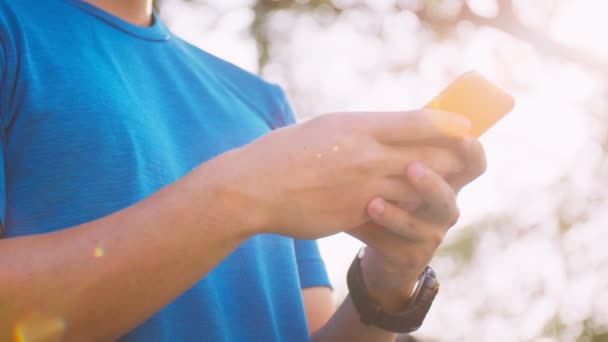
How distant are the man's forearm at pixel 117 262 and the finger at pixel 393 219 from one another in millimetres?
254

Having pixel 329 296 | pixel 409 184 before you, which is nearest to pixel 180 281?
pixel 409 184

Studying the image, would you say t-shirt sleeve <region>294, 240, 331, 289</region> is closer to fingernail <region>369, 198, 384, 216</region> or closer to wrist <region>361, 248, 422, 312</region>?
wrist <region>361, 248, 422, 312</region>

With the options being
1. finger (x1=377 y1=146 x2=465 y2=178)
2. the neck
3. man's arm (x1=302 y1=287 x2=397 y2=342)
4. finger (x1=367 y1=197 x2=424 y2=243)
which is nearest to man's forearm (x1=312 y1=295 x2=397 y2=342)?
man's arm (x1=302 y1=287 x2=397 y2=342)

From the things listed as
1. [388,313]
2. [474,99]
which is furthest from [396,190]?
[388,313]

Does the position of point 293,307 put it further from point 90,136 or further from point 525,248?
point 525,248

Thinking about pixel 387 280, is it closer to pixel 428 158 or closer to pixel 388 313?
pixel 388 313

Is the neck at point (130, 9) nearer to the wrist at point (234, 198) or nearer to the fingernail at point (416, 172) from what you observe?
the wrist at point (234, 198)

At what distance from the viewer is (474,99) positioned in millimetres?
1330

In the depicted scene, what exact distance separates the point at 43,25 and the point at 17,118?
32cm

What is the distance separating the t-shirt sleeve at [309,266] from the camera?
1.94 meters

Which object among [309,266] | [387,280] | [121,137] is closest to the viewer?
[121,137]

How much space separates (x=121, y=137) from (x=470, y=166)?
79 cm

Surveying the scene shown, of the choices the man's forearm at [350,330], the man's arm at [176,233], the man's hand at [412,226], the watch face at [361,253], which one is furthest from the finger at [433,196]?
the man's forearm at [350,330]

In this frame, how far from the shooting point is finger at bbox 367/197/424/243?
120 centimetres
